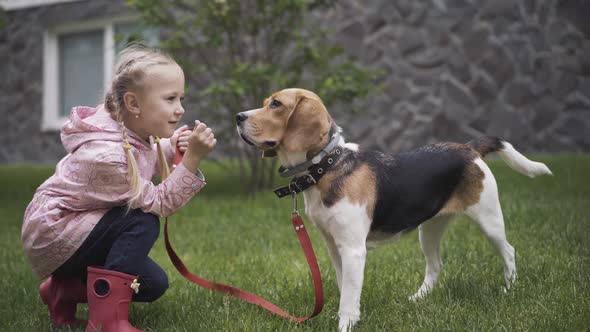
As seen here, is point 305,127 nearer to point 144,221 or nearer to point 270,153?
point 270,153

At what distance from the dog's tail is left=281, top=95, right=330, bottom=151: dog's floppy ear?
107 centimetres

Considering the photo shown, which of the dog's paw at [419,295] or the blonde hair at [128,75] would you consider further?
the dog's paw at [419,295]

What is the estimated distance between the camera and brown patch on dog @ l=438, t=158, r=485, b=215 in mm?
3158

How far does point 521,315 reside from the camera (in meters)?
2.75

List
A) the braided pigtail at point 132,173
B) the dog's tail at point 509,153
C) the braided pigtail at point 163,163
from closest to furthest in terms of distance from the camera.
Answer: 1. the braided pigtail at point 132,173
2. the braided pigtail at point 163,163
3. the dog's tail at point 509,153

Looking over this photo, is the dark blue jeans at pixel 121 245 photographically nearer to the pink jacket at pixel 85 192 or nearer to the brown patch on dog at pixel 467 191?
the pink jacket at pixel 85 192

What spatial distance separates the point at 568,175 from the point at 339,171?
5.42 meters

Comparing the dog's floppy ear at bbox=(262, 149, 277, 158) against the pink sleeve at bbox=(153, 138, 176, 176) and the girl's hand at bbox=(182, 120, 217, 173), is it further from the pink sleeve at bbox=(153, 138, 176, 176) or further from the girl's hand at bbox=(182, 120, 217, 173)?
the pink sleeve at bbox=(153, 138, 176, 176)

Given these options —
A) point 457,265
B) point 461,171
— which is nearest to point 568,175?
point 457,265

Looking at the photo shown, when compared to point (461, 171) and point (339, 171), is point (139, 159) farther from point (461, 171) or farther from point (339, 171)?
point (461, 171)

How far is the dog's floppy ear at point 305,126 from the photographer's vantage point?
2744mm

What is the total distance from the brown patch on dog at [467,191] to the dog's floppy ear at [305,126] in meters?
0.88

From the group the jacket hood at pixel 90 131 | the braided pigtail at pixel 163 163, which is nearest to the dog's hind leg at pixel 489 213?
the braided pigtail at pixel 163 163

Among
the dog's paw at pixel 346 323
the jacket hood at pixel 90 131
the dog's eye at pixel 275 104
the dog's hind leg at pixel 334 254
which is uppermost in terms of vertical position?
the dog's eye at pixel 275 104
